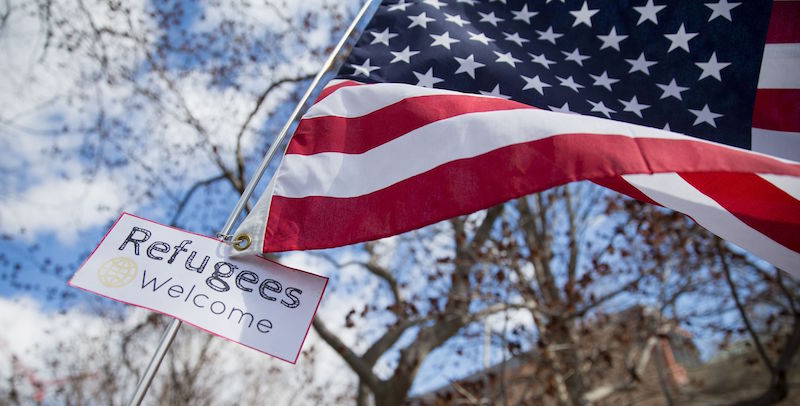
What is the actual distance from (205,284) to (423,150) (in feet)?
4.09

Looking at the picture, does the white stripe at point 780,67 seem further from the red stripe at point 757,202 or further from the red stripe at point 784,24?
the red stripe at point 757,202

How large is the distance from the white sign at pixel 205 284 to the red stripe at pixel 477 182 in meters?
0.19

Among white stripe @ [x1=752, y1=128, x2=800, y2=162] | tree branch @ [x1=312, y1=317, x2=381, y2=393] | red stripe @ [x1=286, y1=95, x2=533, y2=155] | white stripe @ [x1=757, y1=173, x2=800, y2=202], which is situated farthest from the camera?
tree branch @ [x1=312, y1=317, x2=381, y2=393]

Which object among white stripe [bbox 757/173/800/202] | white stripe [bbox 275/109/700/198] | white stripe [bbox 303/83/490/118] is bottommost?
white stripe [bbox 757/173/800/202]

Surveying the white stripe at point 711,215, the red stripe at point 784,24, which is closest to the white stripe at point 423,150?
the white stripe at point 711,215

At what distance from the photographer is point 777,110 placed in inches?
125

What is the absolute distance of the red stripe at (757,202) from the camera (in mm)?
2570

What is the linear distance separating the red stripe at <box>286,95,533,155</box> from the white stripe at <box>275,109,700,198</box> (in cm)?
4

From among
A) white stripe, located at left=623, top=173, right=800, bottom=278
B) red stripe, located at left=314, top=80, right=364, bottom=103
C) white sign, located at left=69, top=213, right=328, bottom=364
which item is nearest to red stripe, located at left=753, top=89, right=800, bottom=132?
white stripe, located at left=623, top=173, right=800, bottom=278

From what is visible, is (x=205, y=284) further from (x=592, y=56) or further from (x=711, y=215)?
(x=592, y=56)

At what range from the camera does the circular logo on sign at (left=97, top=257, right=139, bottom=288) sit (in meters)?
2.28

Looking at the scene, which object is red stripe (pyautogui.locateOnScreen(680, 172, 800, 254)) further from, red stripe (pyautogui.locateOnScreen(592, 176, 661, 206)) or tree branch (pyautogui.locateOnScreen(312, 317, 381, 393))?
tree branch (pyautogui.locateOnScreen(312, 317, 381, 393))

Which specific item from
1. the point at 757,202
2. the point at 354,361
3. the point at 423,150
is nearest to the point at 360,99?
the point at 423,150

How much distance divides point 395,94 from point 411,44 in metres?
0.70
